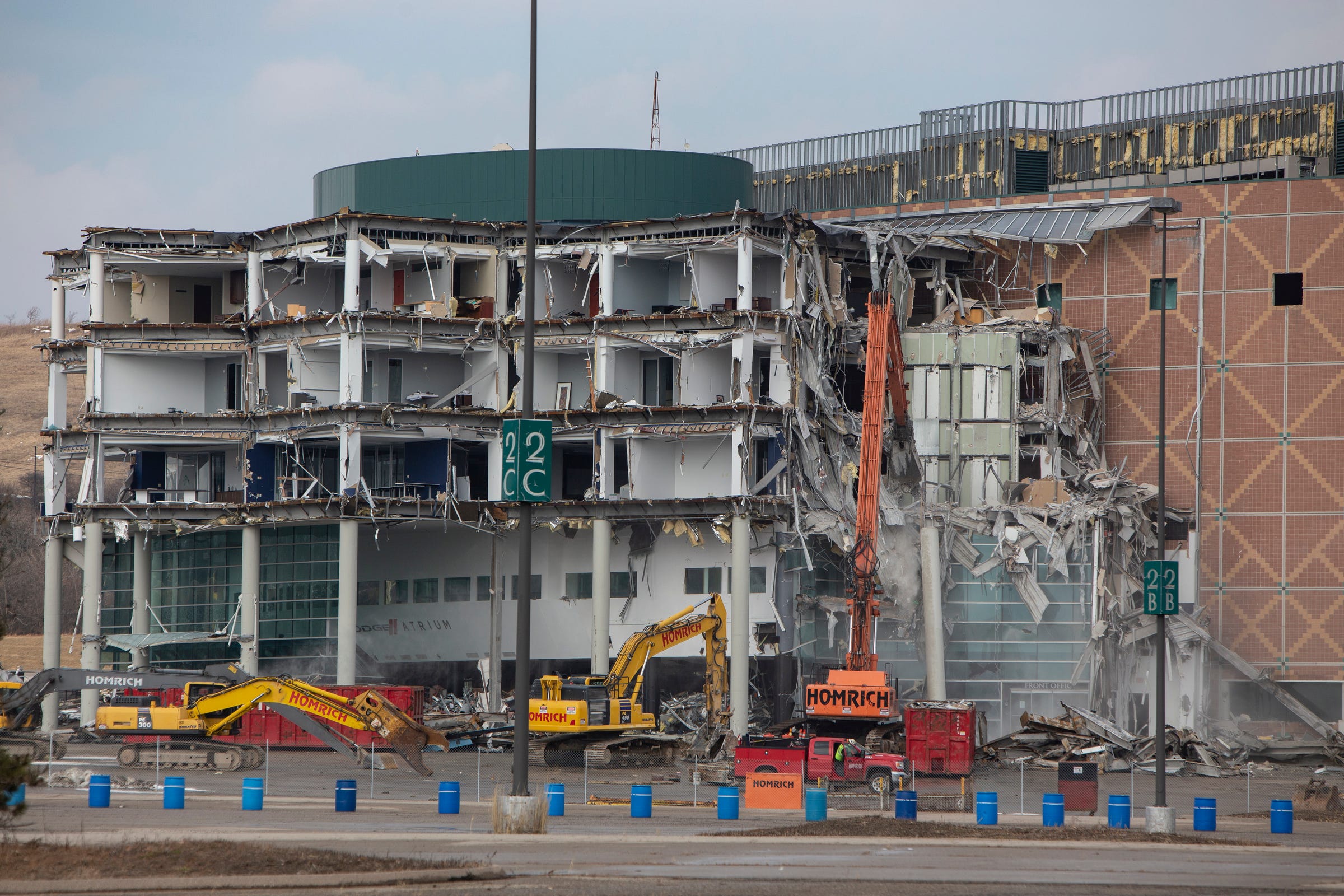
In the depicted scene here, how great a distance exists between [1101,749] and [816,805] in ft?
75.5

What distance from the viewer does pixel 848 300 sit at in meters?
69.2

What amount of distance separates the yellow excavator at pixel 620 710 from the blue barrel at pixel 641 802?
43.5ft

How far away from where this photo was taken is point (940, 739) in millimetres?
45250

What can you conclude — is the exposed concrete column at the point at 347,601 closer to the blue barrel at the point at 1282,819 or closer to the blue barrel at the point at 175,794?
the blue barrel at the point at 175,794

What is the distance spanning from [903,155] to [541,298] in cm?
1934

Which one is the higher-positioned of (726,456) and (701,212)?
(701,212)

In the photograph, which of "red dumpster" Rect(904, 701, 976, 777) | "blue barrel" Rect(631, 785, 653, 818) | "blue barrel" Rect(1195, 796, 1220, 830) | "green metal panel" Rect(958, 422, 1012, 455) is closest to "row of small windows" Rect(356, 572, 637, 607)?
"green metal panel" Rect(958, 422, 1012, 455)

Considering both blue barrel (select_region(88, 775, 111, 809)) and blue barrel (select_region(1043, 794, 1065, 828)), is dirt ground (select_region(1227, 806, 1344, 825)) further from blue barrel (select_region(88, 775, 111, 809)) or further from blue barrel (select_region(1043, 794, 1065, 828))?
blue barrel (select_region(88, 775, 111, 809))

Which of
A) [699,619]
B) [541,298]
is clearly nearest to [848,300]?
[541,298]

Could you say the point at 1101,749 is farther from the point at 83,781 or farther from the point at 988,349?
the point at 83,781

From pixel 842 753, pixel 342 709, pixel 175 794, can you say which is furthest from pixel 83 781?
pixel 842 753

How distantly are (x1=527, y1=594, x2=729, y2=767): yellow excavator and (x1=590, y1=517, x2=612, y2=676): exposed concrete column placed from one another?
7.44 meters

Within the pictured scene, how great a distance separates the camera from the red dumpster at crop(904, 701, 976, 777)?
4512 cm

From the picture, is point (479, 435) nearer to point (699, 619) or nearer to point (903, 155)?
point (699, 619)
